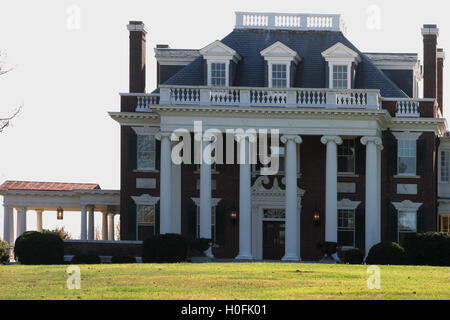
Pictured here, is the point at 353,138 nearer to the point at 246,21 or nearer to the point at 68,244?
the point at 246,21

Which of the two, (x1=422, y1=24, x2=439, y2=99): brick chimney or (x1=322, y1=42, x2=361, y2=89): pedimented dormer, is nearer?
(x1=322, y1=42, x2=361, y2=89): pedimented dormer

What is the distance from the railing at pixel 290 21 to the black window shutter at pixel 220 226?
10.2 meters

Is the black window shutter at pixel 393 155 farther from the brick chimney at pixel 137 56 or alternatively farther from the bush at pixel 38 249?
the bush at pixel 38 249

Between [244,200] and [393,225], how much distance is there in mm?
8323

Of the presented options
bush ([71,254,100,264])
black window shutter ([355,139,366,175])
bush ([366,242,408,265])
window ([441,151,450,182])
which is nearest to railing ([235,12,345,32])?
black window shutter ([355,139,366,175])

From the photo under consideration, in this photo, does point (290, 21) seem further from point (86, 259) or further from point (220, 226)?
point (86, 259)

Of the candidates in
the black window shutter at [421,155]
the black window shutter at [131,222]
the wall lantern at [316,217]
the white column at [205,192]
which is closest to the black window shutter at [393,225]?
the black window shutter at [421,155]

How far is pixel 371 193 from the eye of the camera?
180 ft

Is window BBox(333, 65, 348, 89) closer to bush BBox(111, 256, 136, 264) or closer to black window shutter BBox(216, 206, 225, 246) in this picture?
black window shutter BBox(216, 206, 225, 246)

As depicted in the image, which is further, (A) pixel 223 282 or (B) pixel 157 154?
(B) pixel 157 154

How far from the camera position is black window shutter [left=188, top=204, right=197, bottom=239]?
57781 millimetres

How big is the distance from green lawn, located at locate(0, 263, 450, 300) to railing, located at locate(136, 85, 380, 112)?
1516cm

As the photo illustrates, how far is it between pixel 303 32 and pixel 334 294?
3213cm

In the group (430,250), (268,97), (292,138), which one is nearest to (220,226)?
(292,138)
